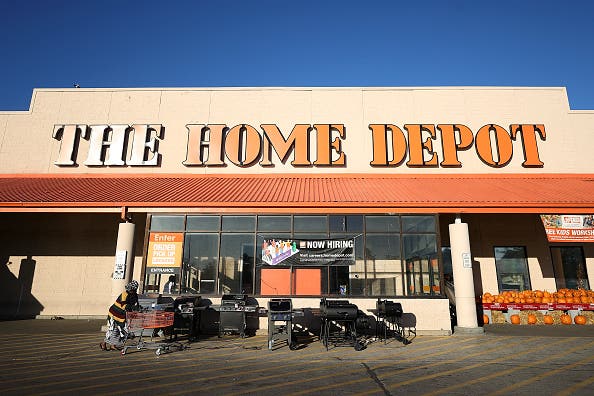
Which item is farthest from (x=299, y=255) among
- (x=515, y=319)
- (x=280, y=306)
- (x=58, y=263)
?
(x=58, y=263)

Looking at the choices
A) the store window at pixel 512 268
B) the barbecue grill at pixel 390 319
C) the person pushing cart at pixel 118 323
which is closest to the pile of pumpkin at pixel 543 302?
the store window at pixel 512 268

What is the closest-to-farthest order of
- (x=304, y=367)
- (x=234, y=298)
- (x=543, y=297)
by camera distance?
(x=304, y=367) < (x=234, y=298) < (x=543, y=297)

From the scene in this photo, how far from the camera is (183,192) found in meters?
14.0

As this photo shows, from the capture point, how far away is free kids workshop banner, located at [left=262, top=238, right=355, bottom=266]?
41.4 feet

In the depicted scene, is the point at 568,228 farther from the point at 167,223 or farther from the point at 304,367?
the point at 167,223

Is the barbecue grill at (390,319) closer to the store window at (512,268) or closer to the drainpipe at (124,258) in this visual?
the store window at (512,268)

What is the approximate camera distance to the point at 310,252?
12680 mm

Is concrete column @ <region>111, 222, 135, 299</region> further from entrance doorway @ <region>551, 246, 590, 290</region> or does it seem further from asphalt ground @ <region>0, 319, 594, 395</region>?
entrance doorway @ <region>551, 246, 590, 290</region>

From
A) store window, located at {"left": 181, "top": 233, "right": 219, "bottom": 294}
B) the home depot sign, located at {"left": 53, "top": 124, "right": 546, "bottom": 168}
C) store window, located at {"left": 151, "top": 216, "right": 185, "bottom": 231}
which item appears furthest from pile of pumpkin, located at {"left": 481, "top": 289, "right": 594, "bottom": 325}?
store window, located at {"left": 151, "top": 216, "right": 185, "bottom": 231}

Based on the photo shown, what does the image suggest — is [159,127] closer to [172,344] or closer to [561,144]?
[172,344]

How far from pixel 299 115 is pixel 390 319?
1003 centimetres

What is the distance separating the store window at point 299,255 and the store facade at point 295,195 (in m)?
0.05

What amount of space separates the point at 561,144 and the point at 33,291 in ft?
78.3

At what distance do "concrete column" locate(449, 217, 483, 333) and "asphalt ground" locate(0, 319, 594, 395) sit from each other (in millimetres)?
824
